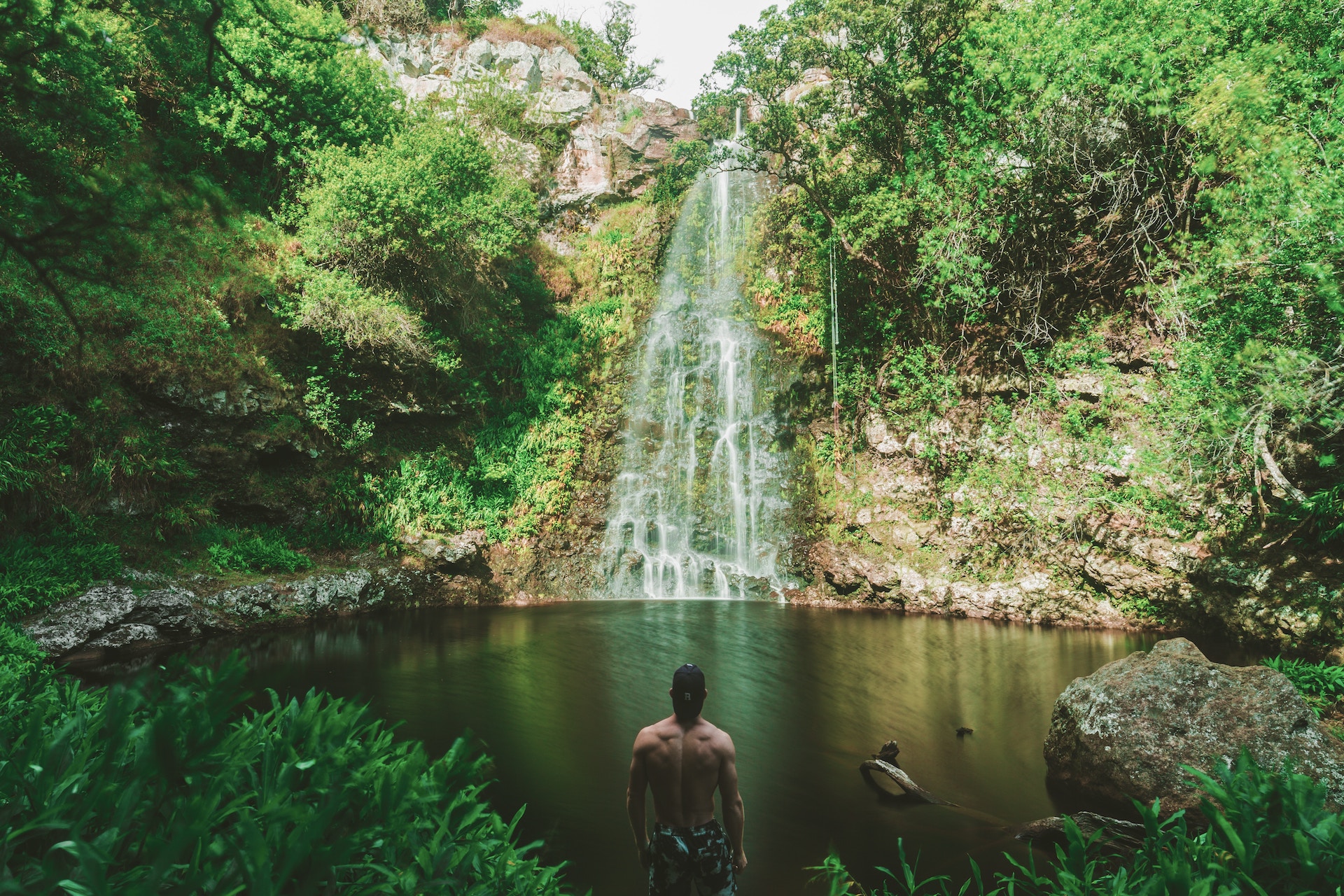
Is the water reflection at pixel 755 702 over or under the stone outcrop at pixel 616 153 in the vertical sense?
under

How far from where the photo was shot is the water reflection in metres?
5.71

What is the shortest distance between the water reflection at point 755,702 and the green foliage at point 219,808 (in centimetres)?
137

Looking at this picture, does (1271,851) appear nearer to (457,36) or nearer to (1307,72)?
(1307,72)

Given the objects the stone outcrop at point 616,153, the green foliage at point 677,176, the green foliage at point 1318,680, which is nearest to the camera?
the green foliage at point 1318,680

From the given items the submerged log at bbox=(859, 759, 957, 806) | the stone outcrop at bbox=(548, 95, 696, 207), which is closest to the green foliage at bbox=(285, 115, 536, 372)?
the stone outcrop at bbox=(548, 95, 696, 207)

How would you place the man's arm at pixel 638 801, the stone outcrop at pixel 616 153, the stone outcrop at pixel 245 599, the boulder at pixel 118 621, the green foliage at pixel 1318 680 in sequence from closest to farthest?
the man's arm at pixel 638 801
the green foliage at pixel 1318 680
the boulder at pixel 118 621
the stone outcrop at pixel 245 599
the stone outcrop at pixel 616 153

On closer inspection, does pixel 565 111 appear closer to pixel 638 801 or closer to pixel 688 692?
pixel 688 692

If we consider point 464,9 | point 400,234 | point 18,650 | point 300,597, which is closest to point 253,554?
point 300,597

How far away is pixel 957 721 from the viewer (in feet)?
27.9

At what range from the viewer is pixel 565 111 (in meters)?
26.5

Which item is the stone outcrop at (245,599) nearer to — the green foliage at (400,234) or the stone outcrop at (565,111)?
the green foliage at (400,234)

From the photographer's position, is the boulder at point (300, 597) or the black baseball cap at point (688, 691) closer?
the black baseball cap at point (688, 691)

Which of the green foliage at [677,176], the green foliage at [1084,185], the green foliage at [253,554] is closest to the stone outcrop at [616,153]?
the green foliage at [677,176]

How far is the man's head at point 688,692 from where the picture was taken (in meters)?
3.67
